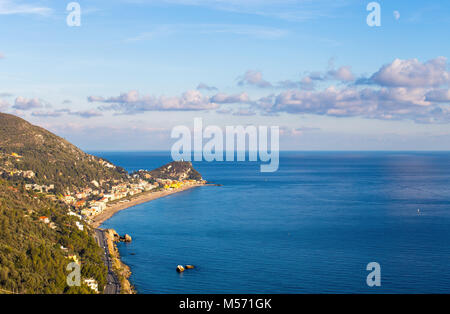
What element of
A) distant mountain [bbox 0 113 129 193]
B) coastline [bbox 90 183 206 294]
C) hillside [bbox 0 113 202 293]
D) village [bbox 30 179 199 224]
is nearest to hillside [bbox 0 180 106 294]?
hillside [bbox 0 113 202 293]

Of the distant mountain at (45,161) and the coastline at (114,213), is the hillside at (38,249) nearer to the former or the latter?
the coastline at (114,213)

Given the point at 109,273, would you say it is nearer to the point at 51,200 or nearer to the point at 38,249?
the point at 38,249

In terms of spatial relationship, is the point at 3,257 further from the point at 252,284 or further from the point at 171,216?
the point at 171,216

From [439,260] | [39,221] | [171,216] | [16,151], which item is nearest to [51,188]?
[16,151]

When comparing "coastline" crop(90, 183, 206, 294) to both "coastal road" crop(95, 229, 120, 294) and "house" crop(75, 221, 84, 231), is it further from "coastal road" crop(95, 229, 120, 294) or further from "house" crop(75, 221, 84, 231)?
"house" crop(75, 221, 84, 231)

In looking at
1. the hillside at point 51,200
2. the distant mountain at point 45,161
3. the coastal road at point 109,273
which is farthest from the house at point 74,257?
the distant mountain at point 45,161

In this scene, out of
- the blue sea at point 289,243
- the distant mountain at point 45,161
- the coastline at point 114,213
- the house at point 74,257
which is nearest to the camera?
the coastline at point 114,213
